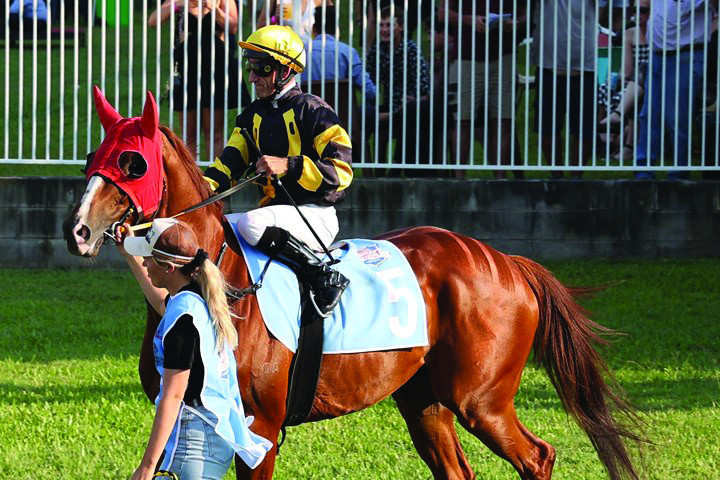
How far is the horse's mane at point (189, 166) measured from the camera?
4.94m

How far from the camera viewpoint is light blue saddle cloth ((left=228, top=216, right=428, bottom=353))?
486 cm

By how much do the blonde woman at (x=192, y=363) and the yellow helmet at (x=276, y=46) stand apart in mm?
1269

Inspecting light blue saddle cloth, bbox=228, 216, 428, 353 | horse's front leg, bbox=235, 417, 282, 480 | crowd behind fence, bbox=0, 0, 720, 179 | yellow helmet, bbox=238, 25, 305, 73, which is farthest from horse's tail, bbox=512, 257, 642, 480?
crowd behind fence, bbox=0, 0, 720, 179

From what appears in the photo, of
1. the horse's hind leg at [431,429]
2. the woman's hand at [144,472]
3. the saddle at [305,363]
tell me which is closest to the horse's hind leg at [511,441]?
the horse's hind leg at [431,429]

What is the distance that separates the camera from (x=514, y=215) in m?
11.4

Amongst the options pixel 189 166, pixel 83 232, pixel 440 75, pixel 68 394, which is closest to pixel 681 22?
pixel 440 75

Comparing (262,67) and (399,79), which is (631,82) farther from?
(262,67)

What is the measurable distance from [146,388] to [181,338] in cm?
84

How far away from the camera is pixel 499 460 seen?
255 inches

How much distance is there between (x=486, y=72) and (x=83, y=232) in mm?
7223

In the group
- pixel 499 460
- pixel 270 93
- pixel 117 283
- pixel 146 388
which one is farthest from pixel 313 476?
pixel 117 283

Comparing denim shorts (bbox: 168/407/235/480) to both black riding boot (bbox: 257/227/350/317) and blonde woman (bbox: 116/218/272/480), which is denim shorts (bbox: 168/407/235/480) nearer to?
blonde woman (bbox: 116/218/272/480)

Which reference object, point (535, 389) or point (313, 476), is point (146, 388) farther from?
point (535, 389)

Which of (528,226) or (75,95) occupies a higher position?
(75,95)
